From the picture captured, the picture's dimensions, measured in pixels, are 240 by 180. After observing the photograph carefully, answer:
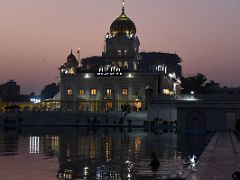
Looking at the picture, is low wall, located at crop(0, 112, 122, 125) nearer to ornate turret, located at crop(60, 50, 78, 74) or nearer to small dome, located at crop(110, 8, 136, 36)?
ornate turret, located at crop(60, 50, 78, 74)

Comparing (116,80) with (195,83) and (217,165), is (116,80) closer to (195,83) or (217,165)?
(195,83)

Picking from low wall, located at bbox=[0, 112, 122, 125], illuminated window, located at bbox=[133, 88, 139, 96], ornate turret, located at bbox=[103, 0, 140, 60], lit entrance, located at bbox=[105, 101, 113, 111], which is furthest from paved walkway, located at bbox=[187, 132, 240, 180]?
ornate turret, located at bbox=[103, 0, 140, 60]

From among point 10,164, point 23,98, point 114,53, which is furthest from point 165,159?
point 23,98

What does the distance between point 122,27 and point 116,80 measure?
14.1m

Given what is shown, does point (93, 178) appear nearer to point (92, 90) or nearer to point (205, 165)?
point (205, 165)

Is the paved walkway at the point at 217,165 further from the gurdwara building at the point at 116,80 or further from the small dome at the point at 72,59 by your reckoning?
the small dome at the point at 72,59

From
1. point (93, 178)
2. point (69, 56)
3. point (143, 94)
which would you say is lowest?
point (93, 178)

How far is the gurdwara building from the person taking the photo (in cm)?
10075

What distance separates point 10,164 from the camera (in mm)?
24922

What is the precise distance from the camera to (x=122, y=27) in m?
111

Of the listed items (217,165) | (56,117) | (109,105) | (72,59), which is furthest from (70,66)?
(217,165)

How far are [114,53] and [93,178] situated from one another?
9425 cm

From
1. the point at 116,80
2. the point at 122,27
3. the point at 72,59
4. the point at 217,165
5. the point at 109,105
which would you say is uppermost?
the point at 122,27

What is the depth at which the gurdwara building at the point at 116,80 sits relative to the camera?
331ft
